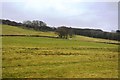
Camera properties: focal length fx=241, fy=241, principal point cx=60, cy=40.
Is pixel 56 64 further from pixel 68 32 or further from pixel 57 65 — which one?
pixel 68 32

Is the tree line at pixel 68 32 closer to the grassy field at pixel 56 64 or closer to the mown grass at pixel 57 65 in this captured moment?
the grassy field at pixel 56 64

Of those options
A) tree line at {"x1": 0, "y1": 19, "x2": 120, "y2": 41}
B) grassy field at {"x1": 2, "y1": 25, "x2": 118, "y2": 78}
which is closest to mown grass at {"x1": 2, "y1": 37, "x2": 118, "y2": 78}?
grassy field at {"x1": 2, "y1": 25, "x2": 118, "y2": 78}

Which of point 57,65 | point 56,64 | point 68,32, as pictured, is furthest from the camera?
point 68,32

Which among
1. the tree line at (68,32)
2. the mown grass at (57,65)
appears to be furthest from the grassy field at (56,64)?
the tree line at (68,32)

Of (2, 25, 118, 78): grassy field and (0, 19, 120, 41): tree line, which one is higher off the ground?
(0, 19, 120, 41): tree line

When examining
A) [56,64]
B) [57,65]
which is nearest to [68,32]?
[56,64]

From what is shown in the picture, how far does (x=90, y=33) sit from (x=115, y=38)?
20.3 metres

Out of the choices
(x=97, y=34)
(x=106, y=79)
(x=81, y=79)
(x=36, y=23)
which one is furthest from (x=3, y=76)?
(x=36, y=23)

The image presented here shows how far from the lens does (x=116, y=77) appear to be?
59.5 ft

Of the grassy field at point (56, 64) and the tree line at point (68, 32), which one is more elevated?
the tree line at point (68, 32)

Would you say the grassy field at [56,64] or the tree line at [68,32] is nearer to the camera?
the grassy field at [56,64]

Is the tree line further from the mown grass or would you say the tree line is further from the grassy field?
the mown grass

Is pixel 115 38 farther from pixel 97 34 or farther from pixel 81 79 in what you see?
pixel 81 79

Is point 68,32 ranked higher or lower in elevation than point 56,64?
higher
